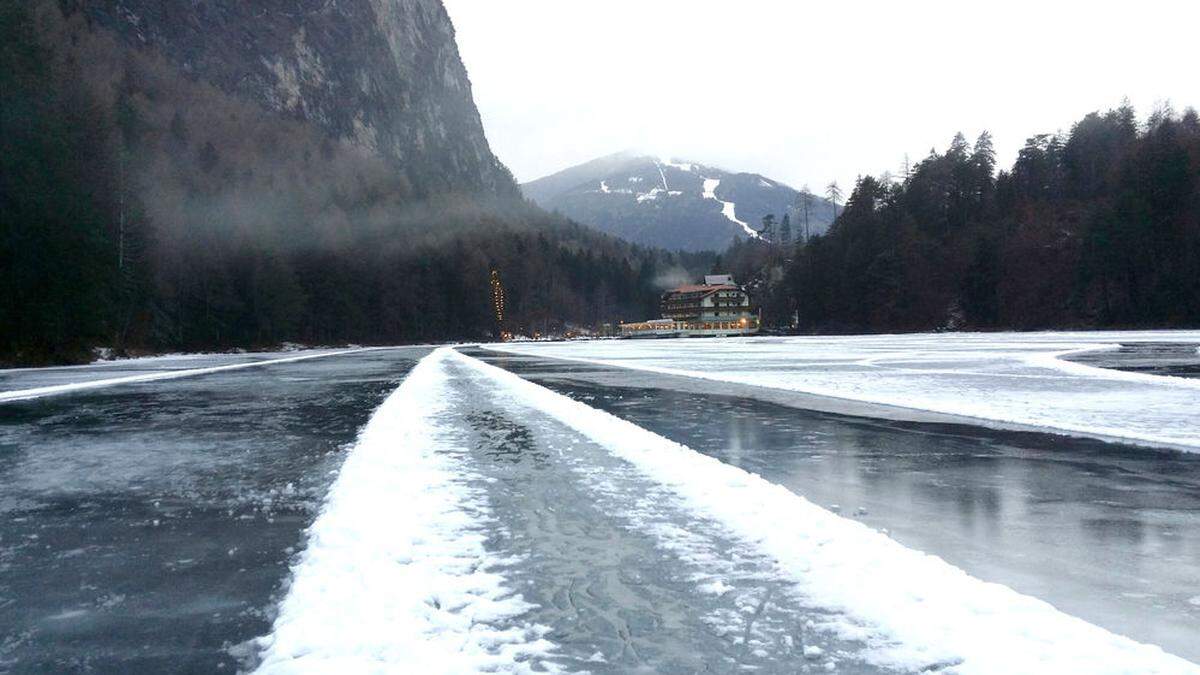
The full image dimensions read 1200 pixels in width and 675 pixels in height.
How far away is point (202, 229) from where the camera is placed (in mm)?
77938

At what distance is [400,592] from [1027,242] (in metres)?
109

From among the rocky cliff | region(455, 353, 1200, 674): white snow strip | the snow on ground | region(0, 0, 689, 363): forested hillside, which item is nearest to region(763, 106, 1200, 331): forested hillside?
Result: region(0, 0, 689, 363): forested hillside

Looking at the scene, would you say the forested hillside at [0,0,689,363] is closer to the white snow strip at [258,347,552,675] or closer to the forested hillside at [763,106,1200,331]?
the white snow strip at [258,347,552,675]

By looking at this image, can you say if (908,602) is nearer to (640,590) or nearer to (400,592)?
(640,590)

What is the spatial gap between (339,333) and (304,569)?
96.7m

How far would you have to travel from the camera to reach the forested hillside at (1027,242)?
77.8m

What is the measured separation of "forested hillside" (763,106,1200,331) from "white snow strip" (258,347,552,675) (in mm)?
85488

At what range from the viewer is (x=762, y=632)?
3.15m

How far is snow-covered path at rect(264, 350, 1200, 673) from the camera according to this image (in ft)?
9.57

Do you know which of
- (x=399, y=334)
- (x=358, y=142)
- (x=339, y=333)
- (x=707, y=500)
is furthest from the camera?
(x=358, y=142)

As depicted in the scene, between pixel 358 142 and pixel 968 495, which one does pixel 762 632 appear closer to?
pixel 968 495

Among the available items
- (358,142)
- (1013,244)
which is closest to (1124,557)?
(1013,244)

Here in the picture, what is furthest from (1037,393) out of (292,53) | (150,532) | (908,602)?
(292,53)

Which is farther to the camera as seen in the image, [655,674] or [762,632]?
[762,632]
